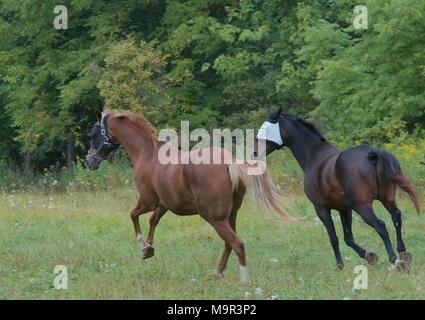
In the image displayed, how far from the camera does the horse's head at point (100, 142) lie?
10.9 m

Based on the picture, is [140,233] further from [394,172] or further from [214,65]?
[214,65]

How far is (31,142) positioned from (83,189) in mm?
9874

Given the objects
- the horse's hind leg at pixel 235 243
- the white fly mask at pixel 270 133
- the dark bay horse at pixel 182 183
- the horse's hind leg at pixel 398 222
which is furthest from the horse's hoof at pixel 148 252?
the horse's hind leg at pixel 398 222

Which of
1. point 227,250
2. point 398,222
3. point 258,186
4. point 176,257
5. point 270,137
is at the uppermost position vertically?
point 270,137

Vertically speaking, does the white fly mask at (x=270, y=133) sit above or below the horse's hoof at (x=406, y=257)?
above

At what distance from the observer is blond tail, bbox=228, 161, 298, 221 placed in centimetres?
899

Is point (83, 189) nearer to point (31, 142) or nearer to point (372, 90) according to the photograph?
point (372, 90)

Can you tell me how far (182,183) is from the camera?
936 cm

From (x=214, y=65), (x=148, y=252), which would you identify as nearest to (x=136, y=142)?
(x=148, y=252)

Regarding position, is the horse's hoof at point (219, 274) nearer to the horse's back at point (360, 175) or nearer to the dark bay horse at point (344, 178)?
the dark bay horse at point (344, 178)

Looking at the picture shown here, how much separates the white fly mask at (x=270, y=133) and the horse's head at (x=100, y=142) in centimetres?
214

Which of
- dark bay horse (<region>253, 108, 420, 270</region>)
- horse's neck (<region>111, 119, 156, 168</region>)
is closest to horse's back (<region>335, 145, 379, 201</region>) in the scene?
dark bay horse (<region>253, 108, 420, 270</region>)

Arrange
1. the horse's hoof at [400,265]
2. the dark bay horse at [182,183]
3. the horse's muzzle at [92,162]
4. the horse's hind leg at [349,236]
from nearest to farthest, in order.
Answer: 1. the dark bay horse at [182,183]
2. the horse's hoof at [400,265]
3. the horse's hind leg at [349,236]
4. the horse's muzzle at [92,162]

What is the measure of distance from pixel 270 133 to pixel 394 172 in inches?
69.0
